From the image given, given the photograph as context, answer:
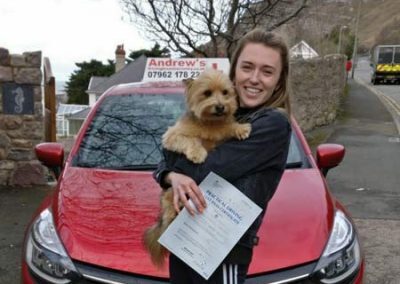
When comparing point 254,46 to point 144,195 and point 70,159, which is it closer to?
point 144,195

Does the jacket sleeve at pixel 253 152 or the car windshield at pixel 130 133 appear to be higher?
the jacket sleeve at pixel 253 152

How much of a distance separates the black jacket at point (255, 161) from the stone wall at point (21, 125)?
18.5 ft

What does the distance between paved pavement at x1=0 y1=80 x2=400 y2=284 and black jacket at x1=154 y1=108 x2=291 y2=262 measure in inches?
111

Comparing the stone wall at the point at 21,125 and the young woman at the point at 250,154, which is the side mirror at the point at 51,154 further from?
the stone wall at the point at 21,125

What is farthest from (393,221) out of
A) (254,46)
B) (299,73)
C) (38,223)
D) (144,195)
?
(299,73)

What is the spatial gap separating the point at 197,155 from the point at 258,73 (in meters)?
0.38

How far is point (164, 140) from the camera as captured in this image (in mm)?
1948

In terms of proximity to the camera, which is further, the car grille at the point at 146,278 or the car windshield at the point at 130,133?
the car windshield at the point at 130,133

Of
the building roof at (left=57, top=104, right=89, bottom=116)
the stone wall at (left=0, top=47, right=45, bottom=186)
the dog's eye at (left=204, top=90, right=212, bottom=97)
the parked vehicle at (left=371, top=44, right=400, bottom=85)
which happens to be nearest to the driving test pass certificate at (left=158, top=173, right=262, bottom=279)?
the dog's eye at (left=204, top=90, right=212, bottom=97)

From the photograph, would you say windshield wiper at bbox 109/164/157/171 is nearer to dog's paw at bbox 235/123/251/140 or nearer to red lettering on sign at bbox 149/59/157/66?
dog's paw at bbox 235/123/251/140

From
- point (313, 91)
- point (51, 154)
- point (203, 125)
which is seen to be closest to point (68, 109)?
point (313, 91)

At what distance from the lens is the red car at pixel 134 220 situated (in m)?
2.53

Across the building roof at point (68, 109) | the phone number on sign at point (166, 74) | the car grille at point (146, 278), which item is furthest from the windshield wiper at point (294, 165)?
the building roof at point (68, 109)

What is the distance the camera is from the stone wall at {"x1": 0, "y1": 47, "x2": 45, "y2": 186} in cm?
691
